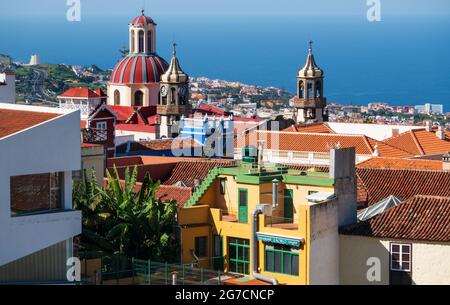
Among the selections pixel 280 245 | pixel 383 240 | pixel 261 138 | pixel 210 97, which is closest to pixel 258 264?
pixel 280 245

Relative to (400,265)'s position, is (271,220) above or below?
above

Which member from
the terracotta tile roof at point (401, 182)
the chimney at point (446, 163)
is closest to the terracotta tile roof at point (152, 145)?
the chimney at point (446, 163)

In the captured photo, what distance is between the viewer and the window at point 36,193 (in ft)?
73.0

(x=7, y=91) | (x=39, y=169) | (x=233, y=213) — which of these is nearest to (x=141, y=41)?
(x=7, y=91)

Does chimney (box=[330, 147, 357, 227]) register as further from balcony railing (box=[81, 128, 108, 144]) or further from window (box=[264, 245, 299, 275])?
balcony railing (box=[81, 128, 108, 144])

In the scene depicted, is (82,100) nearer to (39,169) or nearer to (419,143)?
(419,143)

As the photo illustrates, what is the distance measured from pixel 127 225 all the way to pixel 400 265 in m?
4.96

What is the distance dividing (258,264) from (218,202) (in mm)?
2439

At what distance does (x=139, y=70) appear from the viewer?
77938mm

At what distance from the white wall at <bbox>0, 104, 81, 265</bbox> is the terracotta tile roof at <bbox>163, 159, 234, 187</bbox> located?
15.3 m

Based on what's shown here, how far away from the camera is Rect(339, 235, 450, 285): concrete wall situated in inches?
965

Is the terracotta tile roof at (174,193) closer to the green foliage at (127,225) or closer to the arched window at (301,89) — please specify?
the green foliage at (127,225)
